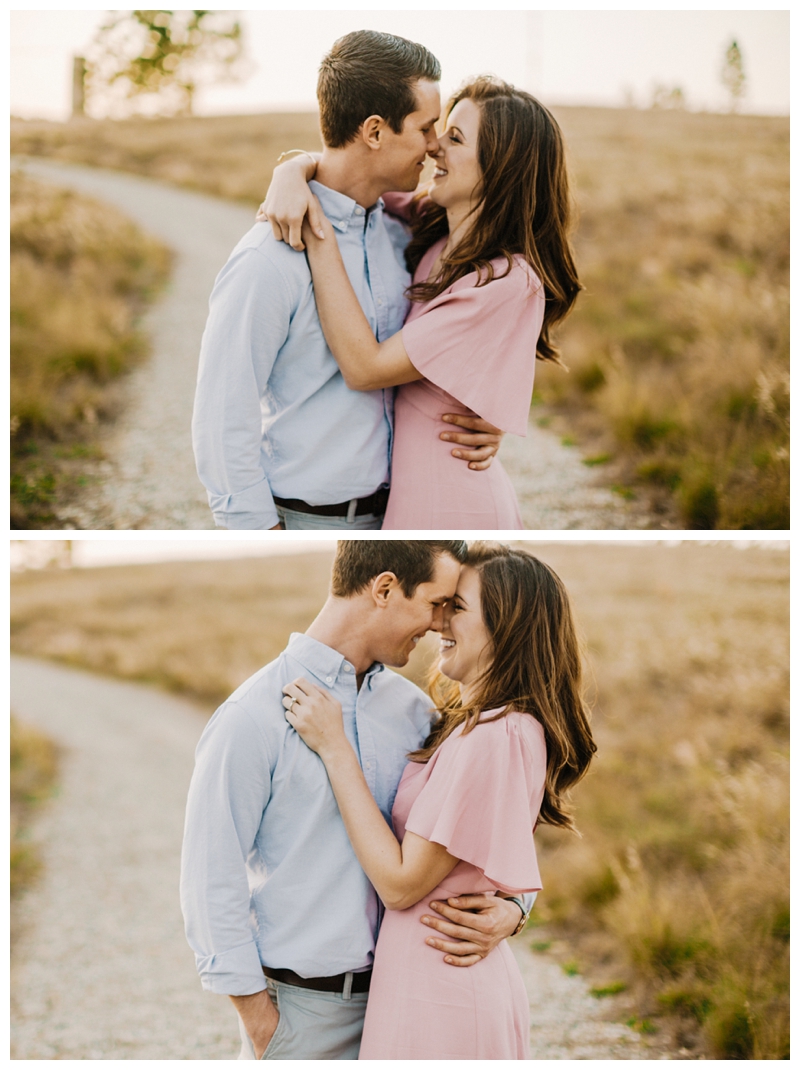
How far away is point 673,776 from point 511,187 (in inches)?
233

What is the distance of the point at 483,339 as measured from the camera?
2.42 m

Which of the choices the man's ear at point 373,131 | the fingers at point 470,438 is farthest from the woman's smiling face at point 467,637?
the man's ear at point 373,131

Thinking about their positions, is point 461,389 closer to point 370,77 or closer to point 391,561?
point 391,561

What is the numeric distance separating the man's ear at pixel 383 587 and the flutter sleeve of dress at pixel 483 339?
0.56 meters

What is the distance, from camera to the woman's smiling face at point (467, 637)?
2.42 m

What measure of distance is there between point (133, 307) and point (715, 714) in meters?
8.31

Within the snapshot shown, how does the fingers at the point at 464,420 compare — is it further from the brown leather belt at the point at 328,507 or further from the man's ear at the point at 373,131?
the man's ear at the point at 373,131

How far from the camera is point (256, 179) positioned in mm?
16516

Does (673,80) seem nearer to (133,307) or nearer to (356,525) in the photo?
(133,307)

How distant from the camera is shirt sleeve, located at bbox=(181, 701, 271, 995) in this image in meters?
2.23

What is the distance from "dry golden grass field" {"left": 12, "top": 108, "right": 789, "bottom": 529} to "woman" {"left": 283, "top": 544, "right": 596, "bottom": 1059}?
4.99 feet

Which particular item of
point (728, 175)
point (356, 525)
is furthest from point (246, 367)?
point (728, 175)

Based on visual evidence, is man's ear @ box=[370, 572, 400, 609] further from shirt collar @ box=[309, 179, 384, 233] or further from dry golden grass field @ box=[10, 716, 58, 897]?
dry golden grass field @ box=[10, 716, 58, 897]

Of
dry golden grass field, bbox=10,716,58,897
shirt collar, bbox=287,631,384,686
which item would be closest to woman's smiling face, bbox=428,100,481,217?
shirt collar, bbox=287,631,384,686
